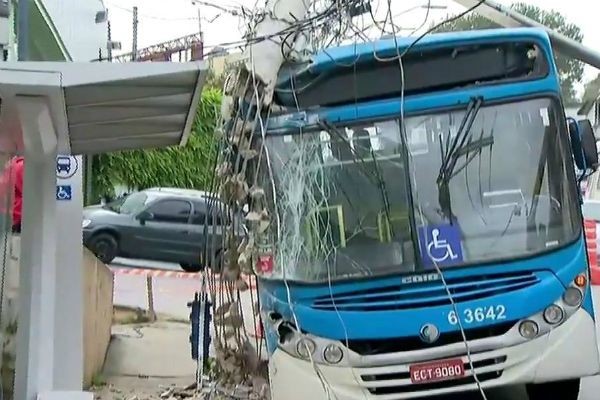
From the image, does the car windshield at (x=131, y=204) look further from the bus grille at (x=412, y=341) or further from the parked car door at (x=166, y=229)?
the bus grille at (x=412, y=341)

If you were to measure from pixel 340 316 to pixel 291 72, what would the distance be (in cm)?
209

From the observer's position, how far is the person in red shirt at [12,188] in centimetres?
791

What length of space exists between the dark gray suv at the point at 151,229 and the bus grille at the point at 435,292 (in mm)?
15172

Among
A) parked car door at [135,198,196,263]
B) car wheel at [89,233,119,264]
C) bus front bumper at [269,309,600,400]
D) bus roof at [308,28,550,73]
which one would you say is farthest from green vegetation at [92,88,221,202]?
bus front bumper at [269,309,600,400]

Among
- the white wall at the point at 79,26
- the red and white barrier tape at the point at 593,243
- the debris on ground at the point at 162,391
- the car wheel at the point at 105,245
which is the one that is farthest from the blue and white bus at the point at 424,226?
the car wheel at the point at 105,245

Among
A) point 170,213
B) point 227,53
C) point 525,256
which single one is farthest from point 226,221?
point 170,213

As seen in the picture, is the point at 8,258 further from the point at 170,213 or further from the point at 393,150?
the point at 170,213

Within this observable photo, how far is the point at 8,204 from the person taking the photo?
851 centimetres

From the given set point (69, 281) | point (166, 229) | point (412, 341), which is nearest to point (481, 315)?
point (412, 341)

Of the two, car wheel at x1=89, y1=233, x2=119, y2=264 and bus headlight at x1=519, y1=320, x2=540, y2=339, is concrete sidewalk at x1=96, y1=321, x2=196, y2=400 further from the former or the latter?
car wheel at x1=89, y1=233, x2=119, y2=264

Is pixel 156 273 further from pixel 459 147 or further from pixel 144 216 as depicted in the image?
pixel 459 147

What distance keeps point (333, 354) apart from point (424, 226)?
3.87ft

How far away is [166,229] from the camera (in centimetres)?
2336

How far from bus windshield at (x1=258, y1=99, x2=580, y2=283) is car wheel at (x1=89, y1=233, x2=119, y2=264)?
15.2 meters
